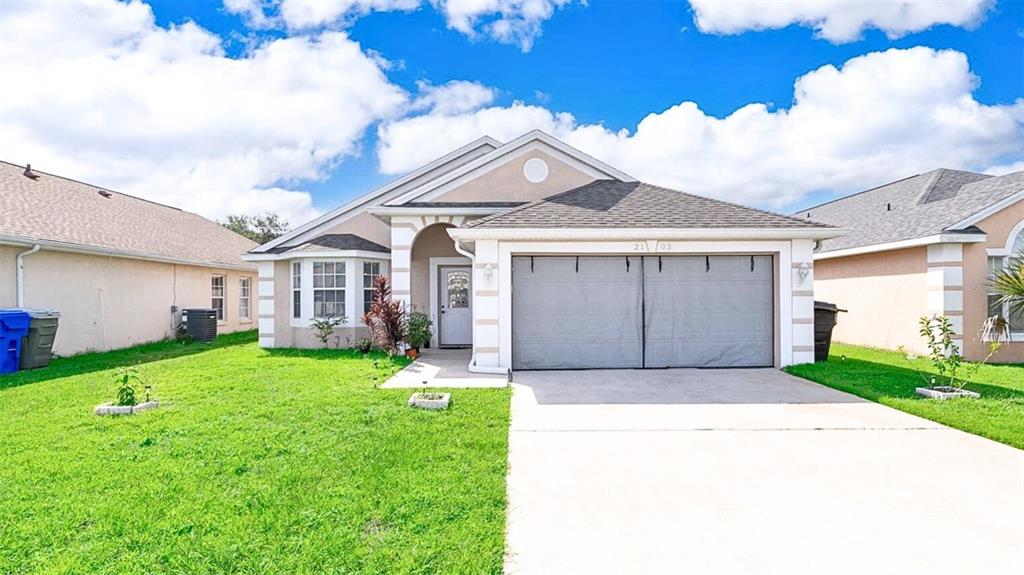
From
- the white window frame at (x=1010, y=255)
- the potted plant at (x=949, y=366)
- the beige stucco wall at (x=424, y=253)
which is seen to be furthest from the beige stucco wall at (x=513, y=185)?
the white window frame at (x=1010, y=255)

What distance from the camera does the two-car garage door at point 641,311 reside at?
34.4 feet

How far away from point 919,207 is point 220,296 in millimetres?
23175

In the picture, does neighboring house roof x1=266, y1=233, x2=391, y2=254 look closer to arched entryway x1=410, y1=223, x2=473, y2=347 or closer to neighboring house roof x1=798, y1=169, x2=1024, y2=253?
arched entryway x1=410, y1=223, x2=473, y2=347

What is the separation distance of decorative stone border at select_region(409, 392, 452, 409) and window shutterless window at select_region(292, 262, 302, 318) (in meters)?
8.32

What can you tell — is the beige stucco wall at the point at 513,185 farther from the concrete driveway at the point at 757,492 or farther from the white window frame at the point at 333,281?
the concrete driveway at the point at 757,492

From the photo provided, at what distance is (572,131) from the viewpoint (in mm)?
18000

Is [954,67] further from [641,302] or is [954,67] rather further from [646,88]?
[641,302]

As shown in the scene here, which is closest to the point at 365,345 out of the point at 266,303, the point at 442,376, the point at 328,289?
the point at 328,289

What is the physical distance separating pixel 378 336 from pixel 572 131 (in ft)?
32.6

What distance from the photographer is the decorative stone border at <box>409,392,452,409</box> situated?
688cm

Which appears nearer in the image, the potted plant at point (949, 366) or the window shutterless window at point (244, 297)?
the potted plant at point (949, 366)

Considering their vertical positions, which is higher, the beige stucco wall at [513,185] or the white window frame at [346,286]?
the beige stucco wall at [513,185]

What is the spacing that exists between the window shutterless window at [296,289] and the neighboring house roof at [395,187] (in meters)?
0.92

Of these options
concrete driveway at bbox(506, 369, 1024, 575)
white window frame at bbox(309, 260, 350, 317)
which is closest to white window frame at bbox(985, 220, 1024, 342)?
concrete driveway at bbox(506, 369, 1024, 575)
